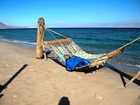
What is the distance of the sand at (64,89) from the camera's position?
16.5 ft

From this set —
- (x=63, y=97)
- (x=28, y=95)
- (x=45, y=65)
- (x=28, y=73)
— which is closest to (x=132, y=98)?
(x=63, y=97)

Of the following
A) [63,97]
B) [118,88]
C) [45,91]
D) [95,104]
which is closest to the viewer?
[95,104]

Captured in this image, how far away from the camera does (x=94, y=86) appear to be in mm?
6262

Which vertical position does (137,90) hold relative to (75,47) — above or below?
below

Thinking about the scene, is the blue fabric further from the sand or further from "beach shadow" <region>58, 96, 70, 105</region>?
"beach shadow" <region>58, 96, 70, 105</region>

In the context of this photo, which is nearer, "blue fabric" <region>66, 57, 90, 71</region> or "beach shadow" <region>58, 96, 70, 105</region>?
"beach shadow" <region>58, 96, 70, 105</region>

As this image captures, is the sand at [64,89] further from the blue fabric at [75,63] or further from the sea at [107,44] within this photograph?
the sea at [107,44]

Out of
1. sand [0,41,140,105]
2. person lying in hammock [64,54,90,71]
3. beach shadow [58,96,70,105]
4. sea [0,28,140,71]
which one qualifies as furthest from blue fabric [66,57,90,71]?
sea [0,28,140,71]

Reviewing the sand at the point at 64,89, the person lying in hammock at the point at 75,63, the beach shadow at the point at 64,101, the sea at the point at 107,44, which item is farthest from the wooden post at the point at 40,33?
the beach shadow at the point at 64,101

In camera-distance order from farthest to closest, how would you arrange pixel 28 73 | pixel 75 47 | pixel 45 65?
pixel 75 47 < pixel 45 65 < pixel 28 73

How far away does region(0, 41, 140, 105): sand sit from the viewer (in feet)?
16.5

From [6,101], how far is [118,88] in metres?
3.46

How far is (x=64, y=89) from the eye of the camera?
584 cm

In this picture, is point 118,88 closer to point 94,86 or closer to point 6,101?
point 94,86
